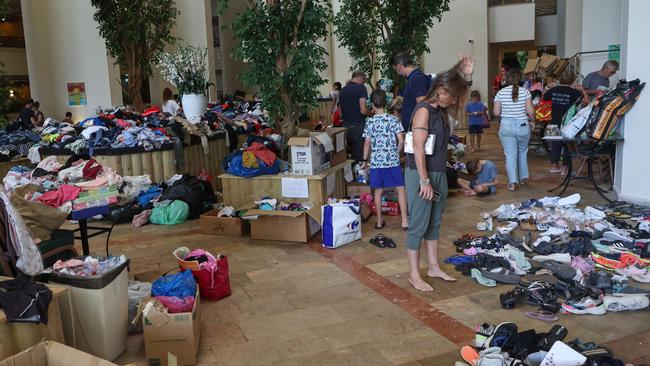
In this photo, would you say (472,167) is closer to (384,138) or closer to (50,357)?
(384,138)

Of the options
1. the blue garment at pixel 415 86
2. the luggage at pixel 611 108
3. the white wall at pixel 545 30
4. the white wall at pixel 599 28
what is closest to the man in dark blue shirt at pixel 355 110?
the blue garment at pixel 415 86

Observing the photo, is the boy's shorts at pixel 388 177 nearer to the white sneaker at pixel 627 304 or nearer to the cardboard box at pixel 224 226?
the cardboard box at pixel 224 226

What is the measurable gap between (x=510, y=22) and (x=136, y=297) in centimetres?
1609

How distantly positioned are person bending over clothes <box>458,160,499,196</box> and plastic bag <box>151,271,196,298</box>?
4.57m

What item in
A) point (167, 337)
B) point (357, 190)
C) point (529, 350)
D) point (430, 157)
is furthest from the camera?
point (357, 190)

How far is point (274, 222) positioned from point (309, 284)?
4.20 ft

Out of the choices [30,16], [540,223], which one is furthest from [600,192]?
[30,16]

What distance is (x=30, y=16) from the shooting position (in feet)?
44.2

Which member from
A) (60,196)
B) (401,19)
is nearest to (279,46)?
(60,196)

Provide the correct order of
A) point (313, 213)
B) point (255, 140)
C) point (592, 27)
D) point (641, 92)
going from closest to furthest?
point (313, 213) → point (641, 92) → point (255, 140) → point (592, 27)

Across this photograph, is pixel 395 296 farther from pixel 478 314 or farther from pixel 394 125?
pixel 394 125

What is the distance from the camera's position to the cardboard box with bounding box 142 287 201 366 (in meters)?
3.17

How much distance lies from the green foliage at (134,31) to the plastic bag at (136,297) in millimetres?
10062

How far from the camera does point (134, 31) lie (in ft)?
42.2
